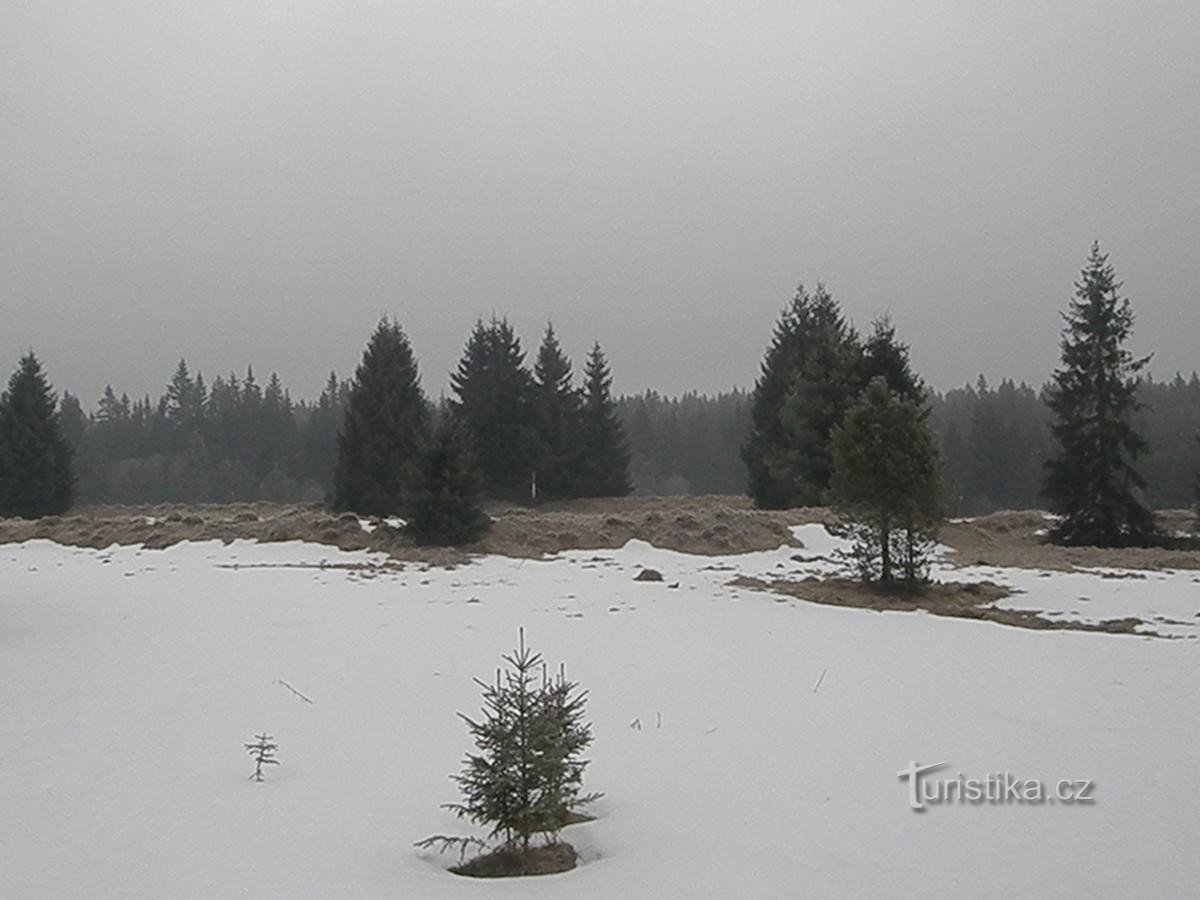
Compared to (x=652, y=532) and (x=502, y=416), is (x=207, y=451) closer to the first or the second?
(x=502, y=416)

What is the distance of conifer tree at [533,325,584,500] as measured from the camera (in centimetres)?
3856

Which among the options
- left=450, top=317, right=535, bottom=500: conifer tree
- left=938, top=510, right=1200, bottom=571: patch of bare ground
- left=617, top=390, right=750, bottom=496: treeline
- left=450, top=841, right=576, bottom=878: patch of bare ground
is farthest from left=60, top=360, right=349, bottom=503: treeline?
left=450, top=841, right=576, bottom=878: patch of bare ground

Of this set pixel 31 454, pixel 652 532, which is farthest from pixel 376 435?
pixel 31 454

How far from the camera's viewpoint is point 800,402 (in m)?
27.8

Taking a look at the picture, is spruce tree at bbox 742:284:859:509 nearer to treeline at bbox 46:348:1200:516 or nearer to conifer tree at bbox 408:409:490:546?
conifer tree at bbox 408:409:490:546

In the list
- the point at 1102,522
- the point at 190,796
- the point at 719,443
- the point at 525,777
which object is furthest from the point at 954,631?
the point at 719,443

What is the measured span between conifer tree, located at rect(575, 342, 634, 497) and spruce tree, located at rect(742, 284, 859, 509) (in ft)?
22.2

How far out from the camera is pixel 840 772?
223 inches

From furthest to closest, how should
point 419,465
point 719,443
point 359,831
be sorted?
point 719,443 → point 419,465 → point 359,831

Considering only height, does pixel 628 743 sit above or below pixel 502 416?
below

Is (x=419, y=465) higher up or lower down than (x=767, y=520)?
higher up

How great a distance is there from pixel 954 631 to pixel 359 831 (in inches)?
326

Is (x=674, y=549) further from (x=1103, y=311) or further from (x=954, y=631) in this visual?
(x=1103, y=311)

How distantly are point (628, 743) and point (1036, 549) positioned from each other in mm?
18247
